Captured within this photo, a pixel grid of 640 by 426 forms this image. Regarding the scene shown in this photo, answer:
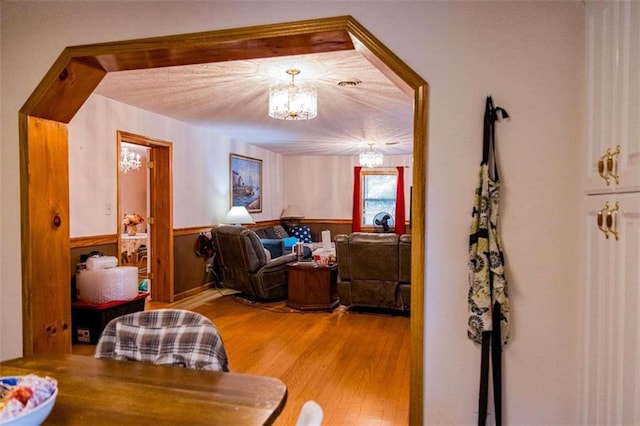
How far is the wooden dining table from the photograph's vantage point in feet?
3.27

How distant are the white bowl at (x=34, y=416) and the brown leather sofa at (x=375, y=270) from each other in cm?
352

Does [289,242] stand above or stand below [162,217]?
below

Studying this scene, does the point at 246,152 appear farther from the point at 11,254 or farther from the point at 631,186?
the point at 631,186

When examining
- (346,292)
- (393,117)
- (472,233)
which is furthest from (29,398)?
(393,117)

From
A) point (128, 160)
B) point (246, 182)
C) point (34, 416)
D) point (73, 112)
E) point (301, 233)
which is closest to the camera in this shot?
point (34, 416)

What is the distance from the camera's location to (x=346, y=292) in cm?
455

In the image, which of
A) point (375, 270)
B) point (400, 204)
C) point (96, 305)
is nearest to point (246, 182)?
point (400, 204)

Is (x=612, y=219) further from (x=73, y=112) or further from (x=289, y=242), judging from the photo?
(x=289, y=242)

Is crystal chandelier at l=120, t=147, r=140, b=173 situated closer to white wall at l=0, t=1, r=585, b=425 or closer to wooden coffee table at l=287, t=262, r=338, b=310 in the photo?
wooden coffee table at l=287, t=262, r=338, b=310

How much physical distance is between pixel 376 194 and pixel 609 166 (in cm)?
726

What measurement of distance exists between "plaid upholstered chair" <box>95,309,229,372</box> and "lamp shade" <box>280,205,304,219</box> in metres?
6.86

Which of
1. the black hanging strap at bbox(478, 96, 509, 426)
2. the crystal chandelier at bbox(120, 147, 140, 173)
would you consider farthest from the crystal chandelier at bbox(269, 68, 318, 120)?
the crystal chandelier at bbox(120, 147, 140, 173)

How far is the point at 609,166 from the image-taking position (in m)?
1.27

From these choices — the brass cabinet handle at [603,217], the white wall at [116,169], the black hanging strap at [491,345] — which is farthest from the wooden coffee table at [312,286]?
the brass cabinet handle at [603,217]
